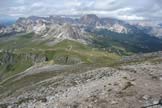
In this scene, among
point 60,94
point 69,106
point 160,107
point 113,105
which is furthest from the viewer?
point 60,94

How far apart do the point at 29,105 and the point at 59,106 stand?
5201mm

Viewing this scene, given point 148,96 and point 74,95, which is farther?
point 74,95

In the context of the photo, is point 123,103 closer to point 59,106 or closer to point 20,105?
point 59,106

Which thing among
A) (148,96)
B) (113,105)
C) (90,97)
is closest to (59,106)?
(90,97)

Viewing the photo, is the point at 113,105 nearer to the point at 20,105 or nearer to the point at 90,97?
the point at 90,97

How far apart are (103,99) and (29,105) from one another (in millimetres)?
9580

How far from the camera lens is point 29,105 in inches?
1423

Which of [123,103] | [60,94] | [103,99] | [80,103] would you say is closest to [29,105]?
[60,94]

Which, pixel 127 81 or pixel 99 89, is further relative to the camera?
pixel 127 81

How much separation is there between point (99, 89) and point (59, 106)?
703 centimetres

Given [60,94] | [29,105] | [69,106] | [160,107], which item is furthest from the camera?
[60,94]

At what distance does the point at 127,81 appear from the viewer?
133ft

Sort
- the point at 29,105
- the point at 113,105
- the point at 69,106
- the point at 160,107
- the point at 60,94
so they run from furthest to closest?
the point at 60,94 < the point at 29,105 < the point at 69,106 < the point at 113,105 < the point at 160,107

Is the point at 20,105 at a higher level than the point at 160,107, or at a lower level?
lower
